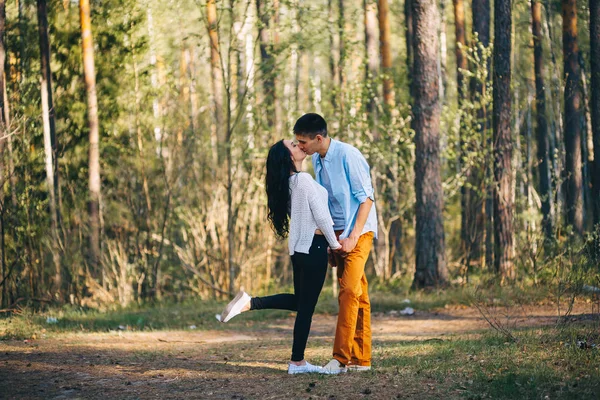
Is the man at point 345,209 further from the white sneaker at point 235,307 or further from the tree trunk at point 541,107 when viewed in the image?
the tree trunk at point 541,107

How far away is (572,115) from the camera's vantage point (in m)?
19.7

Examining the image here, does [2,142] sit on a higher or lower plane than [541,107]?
lower

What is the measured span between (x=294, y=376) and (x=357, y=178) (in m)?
1.81

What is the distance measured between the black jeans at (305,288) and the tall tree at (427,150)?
7.58 metres

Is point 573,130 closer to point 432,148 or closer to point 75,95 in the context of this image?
point 432,148

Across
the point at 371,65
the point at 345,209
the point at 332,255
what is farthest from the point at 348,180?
the point at 371,65

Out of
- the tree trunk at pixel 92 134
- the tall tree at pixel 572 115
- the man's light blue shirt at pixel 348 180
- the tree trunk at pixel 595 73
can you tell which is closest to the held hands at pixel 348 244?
the man's light blue shirt at pixel 348 180

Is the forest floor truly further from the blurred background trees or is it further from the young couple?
the blurred background trees

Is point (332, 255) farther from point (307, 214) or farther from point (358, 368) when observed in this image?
point (358, 368)

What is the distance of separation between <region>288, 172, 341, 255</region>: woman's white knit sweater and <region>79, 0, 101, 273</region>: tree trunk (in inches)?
396

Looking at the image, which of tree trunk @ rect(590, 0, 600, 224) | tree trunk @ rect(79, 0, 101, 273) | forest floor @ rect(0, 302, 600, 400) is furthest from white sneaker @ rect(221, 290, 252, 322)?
tree trunk @ rect(79, 0, 101, 273)

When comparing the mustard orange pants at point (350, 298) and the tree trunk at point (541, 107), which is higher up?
the tree trunk at point (541, 107)

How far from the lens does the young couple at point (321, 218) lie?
657 centimetres

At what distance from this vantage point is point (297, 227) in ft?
21.7
